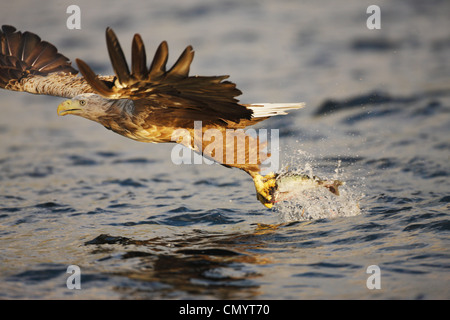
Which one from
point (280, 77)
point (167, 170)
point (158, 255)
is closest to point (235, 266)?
point (158, 255)

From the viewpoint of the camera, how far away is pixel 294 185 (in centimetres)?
565

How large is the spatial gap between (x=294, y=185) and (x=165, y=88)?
1.67m

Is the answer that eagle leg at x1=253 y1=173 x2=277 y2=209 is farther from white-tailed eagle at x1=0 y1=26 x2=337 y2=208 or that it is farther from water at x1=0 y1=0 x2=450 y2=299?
water at x1=0 y1=0 x2=450 y2=299

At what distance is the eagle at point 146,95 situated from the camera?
4270 millimetres

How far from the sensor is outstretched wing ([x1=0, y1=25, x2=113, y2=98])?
20.0 feet

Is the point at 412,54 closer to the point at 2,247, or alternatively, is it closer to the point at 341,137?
the point at 341,137

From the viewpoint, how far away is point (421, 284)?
4191 millimetres

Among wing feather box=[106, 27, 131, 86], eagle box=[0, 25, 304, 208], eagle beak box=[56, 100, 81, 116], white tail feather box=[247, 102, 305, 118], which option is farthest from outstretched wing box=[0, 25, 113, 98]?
wing feather box=[106, 27, 131, 86]

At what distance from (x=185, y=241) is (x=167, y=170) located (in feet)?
7.52

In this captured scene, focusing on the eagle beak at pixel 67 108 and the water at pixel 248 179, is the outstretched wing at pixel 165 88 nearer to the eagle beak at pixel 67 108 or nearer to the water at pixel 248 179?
the eagle beak at pixel 67 108

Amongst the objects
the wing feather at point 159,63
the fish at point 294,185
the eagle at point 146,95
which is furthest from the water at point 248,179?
the wing feather at point 159,63

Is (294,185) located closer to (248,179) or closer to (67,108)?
(248,179)

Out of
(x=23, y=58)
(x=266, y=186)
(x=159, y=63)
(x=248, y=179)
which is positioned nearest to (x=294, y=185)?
(x=266, y=186)

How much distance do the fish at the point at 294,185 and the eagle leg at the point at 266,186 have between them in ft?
0.06
